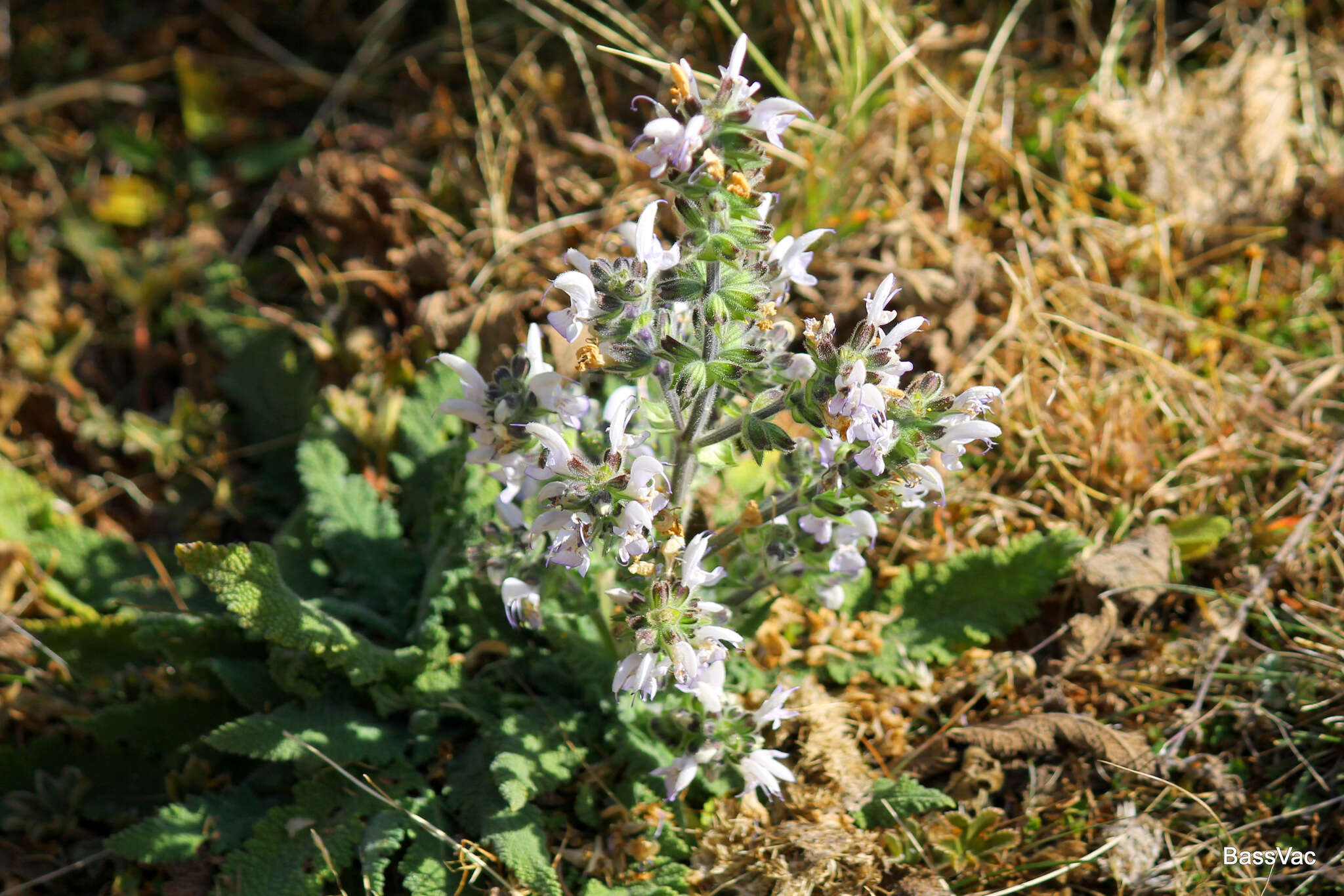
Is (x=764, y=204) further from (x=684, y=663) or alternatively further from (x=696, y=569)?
(x=684, y=663)

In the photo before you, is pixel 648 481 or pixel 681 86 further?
pixel 648 481

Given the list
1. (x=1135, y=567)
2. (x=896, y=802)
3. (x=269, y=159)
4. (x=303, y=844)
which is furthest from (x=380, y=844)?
(x=269, y=159)

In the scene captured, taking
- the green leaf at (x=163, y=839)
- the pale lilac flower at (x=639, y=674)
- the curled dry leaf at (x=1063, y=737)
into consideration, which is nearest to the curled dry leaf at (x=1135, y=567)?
the curled dry leaf at (x=1063, y=737)

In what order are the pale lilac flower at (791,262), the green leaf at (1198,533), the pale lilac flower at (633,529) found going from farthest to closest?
the green leaf at (1198,533)
the pale lilac flower at (791,262)
the pale lilac flower at (633,529)

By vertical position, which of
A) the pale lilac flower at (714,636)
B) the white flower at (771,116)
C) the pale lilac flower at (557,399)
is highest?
the white flower at (771,116)

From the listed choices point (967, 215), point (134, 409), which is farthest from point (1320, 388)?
point (134, 409)

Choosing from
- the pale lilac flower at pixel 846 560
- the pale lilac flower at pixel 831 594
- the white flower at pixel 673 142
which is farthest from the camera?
the pale lilac flower at pixel 831 594

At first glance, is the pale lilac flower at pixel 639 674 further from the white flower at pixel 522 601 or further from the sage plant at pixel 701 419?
the white flower at pixel 522 601
